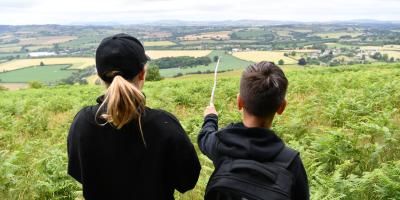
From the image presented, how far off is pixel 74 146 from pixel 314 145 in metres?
4.41

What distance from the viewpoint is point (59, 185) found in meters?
5.79

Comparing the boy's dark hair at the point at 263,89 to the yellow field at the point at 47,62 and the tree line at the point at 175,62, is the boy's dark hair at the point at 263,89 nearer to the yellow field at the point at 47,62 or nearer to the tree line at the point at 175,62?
the tree line at the point at 175,62

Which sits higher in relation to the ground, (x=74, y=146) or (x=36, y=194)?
(x=74, y=146)

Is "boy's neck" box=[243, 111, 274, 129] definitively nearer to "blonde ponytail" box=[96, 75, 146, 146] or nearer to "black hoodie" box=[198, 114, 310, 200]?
"black hoodie" box=[198, 114, 310, 200]

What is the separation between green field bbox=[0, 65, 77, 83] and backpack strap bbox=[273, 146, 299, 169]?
58.1 metres

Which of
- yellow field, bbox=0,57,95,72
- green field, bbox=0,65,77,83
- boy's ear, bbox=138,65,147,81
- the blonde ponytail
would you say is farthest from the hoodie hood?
yellow field, bbox=0,57,95,72

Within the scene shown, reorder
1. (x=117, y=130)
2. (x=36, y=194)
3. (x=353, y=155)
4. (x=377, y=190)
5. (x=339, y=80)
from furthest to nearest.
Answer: (x=339, y=80) < (x=353, y=155) < (x=36, y=194) < (x=377, y=190) < (x=117, y=130)

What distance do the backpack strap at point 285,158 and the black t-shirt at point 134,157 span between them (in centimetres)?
69

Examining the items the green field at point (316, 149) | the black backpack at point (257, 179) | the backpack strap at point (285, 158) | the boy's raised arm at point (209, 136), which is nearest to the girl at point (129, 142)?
the boy's raised arm at point (209, 136)

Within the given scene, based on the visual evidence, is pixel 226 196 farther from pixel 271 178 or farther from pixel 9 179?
pixel 9 179

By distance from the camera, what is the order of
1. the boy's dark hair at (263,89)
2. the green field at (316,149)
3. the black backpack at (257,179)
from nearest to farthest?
1. the black backpack at (257,179)
2. the boy's dark hair at (263,89)
3. the green field at (316,149)

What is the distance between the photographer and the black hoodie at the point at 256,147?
2910 mm

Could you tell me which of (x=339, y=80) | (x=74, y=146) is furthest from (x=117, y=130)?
(x=339, y=80)

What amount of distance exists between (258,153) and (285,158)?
19cm
